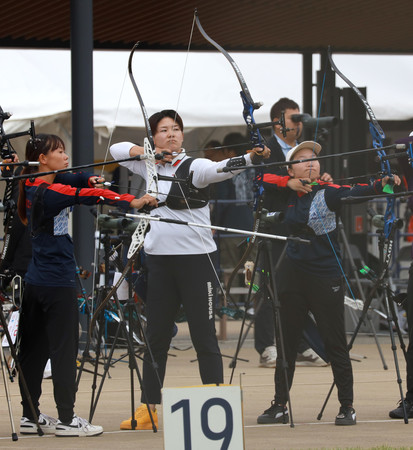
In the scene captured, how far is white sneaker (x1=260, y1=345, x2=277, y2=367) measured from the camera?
8211 mm

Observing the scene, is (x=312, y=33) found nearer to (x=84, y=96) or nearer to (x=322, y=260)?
(x=84, y=96)

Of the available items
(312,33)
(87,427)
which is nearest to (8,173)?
(87,427)

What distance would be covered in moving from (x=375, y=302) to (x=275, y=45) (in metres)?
2.81

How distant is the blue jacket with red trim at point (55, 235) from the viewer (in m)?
5.37

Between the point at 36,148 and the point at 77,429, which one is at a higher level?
the point at 36,148

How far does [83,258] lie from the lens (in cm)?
874

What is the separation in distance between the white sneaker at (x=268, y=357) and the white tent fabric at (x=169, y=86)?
3.10m

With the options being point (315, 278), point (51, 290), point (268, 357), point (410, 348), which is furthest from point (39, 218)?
point (268, 357)

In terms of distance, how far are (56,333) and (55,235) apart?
0.51 meters

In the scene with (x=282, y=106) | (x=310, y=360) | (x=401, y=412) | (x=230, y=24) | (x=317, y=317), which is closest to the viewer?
(x=317, y=317)

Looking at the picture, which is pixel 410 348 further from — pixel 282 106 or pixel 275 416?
pixel 282 106

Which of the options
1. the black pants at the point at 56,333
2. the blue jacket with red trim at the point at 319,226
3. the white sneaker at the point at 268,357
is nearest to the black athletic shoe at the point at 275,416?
the blue jacket with red trim at the point at 319,226

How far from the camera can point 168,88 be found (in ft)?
36.1

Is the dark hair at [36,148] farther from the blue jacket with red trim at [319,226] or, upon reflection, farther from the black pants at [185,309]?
the blue jacket with red trim at [319,226]
